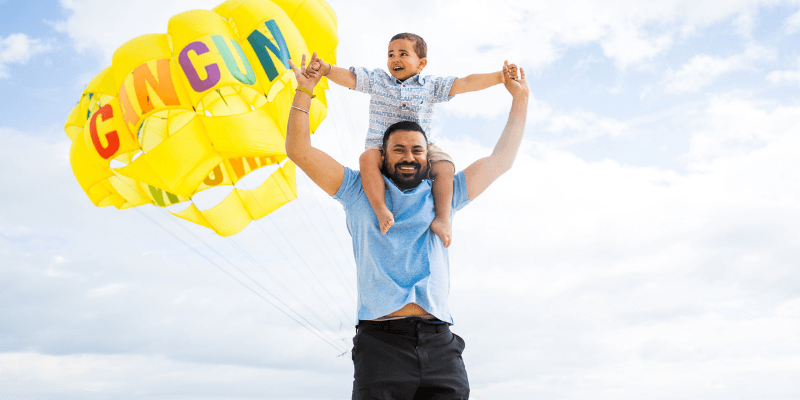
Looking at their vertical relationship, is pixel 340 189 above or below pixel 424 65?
below

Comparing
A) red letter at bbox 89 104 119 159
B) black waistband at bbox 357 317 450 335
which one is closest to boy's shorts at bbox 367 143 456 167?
black waistband at bbox 357 317 450 335

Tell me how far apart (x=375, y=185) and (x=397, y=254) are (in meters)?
0.39

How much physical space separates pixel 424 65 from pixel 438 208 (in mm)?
1394

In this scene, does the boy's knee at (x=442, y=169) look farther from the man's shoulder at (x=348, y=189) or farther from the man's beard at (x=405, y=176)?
the man's shoulder at (x=348, y=189)

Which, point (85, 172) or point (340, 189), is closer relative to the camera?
point (340, 189)

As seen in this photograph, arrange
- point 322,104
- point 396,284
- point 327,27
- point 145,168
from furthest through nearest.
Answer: point 322,104 → point 327,27 → point 145,168 → point 396,284

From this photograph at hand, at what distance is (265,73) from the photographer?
268 inches

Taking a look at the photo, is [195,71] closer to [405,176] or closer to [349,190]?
[349,190]

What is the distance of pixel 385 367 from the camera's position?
243cm

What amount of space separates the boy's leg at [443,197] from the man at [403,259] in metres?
0.04

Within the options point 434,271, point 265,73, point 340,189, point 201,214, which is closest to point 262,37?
point 265,73

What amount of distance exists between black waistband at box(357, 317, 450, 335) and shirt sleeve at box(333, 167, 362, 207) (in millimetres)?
665

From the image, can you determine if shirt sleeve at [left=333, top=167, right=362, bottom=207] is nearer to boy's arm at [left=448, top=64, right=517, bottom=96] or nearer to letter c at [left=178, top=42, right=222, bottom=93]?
boy's arm at [left=448, top=64, right=517, bottom=96]

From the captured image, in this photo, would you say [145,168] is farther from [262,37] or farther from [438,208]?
[438,208]
